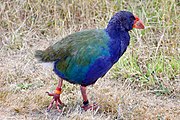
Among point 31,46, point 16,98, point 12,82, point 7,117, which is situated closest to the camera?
point 7,117

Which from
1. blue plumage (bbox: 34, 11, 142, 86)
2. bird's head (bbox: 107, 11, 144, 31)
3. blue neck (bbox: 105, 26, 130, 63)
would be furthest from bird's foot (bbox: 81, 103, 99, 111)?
bird's head (bbox: 107, 11, 144, 31)

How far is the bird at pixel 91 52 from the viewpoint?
3418 millimetres

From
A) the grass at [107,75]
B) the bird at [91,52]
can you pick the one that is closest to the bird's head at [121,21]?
the bird at [91,52]

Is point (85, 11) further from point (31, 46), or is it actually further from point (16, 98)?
point (16, 98)

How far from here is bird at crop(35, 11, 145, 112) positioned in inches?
135

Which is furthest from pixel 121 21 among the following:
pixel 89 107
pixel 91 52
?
pixel 89 107

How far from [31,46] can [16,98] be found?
1344 mm

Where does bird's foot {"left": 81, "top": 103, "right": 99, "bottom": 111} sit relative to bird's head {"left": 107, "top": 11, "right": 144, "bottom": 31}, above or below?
below

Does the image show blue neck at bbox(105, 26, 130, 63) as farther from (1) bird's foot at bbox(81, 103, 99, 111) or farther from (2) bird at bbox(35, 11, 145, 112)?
(1) bird's foot at bbox(81, 103, 99, 111)

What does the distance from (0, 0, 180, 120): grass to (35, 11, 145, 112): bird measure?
322 millimetres

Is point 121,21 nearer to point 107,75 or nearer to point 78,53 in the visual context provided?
point 78,53

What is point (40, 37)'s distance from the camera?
529 cm

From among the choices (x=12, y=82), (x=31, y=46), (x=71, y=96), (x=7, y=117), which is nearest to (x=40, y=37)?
(x=31, y=46)

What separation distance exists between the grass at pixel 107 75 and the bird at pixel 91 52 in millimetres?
322
